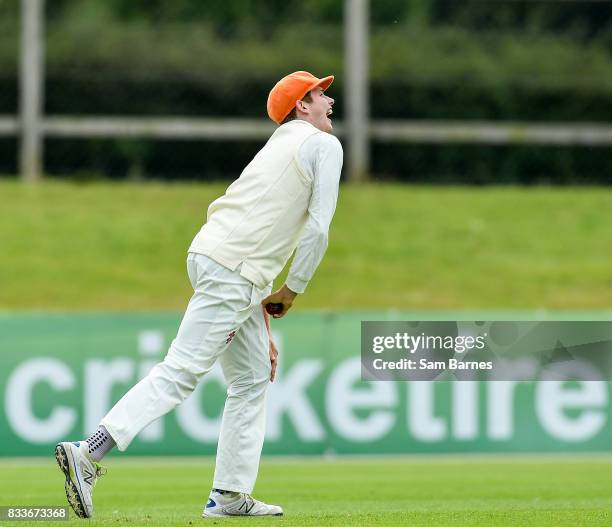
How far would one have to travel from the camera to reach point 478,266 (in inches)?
832

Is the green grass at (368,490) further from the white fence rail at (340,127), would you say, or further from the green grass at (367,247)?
the white fence rail at (340,127)

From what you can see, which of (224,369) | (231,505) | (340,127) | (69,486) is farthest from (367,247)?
(69,486)

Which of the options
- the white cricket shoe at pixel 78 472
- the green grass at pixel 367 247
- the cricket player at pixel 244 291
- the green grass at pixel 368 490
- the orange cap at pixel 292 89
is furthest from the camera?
the green grass at pixel 367 247

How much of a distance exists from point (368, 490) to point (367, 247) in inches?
478

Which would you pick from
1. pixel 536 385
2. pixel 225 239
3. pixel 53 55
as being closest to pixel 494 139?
pixel 53 55

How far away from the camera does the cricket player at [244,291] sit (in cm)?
664

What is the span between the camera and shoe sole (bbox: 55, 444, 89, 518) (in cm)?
645

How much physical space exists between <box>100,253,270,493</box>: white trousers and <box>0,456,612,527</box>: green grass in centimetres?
36

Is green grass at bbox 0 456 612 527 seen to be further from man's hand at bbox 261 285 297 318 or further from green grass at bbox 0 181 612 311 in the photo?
green grass at bbox 0 181 612 311

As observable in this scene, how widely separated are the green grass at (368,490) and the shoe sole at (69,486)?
0.14 metres

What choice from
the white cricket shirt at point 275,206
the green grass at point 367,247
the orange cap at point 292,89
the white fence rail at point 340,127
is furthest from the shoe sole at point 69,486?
the white fence rail at point 340,127

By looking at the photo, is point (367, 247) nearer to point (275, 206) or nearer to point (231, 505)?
point (231, 505)

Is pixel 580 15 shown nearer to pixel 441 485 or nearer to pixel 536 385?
pixel 536 385

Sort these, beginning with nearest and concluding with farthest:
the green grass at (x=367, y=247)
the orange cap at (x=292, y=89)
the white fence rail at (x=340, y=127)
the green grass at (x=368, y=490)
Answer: the green grass at (x=368, y=490)
the orange cap at (x=292, y=89)
the green grass at (x=367, y=247)
the white fence rail at (x=340, y=127)
